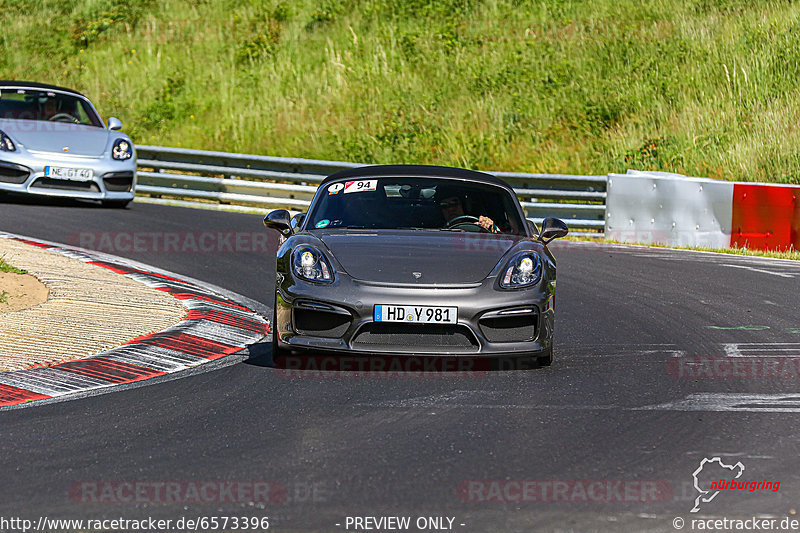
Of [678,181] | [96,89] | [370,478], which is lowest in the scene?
[370,478]

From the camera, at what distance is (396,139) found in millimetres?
24234

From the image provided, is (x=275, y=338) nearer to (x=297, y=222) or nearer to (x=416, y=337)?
(x=416, y=337)

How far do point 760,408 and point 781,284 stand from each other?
6032 mm

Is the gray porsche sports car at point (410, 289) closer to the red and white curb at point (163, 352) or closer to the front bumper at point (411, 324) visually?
the front bumper at point (411, 324)

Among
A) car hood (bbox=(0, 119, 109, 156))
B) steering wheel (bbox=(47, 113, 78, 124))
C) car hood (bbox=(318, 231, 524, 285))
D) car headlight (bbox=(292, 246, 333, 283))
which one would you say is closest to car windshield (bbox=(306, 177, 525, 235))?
car hood (bbox=(318, 231, 524, 285))

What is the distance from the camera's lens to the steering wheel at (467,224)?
305 inches

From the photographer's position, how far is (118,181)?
15984mm

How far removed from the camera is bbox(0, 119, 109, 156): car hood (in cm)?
1535

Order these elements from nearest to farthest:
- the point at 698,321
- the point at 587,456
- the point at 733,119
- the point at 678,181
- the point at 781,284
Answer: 1. the point at 587,456
2. the point at 698,321
3. the point at 781,284
4. the point at 678,181
5. the point at 733,119

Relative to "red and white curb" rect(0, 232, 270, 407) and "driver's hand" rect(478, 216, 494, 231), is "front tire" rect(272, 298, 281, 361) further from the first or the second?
"driver's hand" rect(478, 216, 494, 231)

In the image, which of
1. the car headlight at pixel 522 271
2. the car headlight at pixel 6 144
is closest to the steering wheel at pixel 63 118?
the car headlight at pixel 6 144

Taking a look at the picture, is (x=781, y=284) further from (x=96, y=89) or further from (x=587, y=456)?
(x=96, y=89)

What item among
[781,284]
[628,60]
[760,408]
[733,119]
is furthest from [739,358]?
[628,60]

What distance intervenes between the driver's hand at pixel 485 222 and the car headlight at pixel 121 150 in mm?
9246
